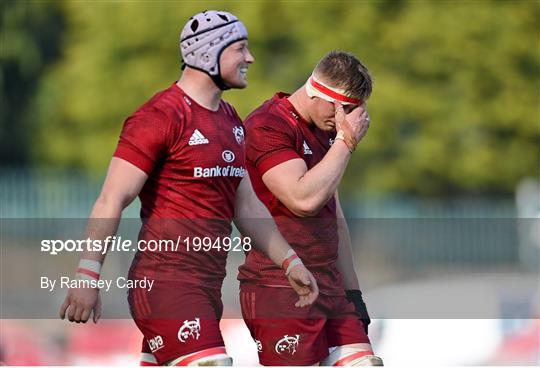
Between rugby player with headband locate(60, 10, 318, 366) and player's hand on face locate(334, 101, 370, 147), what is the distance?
1.42ft

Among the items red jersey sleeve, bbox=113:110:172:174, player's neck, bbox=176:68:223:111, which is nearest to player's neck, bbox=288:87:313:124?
player's neck, bbox=176:68:223:111

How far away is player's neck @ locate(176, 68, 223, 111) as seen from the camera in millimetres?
5656

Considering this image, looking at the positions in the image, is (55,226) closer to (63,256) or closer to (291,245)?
(63,256)

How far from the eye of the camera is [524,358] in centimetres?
984

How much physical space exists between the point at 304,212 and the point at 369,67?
12523 mm

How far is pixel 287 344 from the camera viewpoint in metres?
6.09

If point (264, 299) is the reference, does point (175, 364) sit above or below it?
below

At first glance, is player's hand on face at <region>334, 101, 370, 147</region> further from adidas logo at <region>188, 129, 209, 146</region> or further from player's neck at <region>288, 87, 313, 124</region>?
adidas logo at <region>188, 129, 209, 146</region>

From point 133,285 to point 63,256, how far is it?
91 centimetres

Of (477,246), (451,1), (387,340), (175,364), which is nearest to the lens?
(175,364)

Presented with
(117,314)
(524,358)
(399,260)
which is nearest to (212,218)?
(117,314)

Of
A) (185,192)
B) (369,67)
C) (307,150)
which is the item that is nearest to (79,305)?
(185,192)

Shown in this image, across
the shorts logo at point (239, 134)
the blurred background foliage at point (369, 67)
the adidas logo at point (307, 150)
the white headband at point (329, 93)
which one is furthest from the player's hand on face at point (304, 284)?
the blurred background foliage at point (369, 67)

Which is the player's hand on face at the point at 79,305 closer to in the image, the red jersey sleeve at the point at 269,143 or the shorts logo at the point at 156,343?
the shorts logo at the point at 156,343
